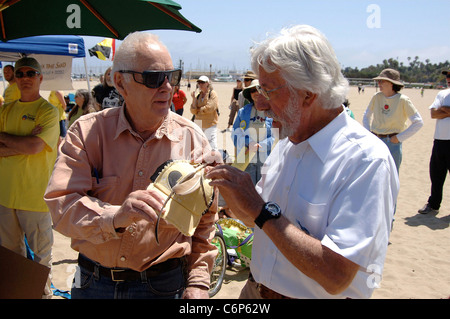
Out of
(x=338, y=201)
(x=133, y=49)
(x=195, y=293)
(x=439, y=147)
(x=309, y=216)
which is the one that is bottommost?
(x=439, y=147)

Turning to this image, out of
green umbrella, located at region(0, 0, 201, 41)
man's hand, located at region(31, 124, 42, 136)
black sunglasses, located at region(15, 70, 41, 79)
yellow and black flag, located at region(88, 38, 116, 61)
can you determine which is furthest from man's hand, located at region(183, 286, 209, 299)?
yellow and black flag, located at region(88, 38, 116, 61)

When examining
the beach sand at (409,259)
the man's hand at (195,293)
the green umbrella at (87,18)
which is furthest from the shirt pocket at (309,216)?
the green umbrella at (87,18)

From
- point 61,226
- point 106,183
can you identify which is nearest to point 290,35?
point 106,183

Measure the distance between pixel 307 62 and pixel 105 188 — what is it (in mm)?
1248

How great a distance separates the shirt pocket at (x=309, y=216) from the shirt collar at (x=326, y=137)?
22 cm

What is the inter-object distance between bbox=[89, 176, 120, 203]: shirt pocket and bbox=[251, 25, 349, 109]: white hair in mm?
1023

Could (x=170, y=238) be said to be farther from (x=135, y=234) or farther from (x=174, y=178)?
(x=174, y=178)

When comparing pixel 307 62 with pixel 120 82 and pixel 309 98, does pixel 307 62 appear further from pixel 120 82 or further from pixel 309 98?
pixel 120 82

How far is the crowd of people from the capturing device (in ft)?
→ 5.05

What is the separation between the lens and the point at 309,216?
1.67 meters

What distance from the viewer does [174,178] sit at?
5.69 ft

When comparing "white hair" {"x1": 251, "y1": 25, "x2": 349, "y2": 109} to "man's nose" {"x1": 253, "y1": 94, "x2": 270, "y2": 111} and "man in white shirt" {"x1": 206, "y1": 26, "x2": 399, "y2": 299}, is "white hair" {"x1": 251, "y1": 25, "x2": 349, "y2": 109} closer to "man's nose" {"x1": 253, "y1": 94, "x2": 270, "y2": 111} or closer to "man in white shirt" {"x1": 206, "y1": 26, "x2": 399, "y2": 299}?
"man in white shirt" {"x1": 206, "y1": 26, "x2": 399, "y2": 299}

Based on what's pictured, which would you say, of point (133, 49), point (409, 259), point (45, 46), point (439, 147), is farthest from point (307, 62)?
point (439, 147)
